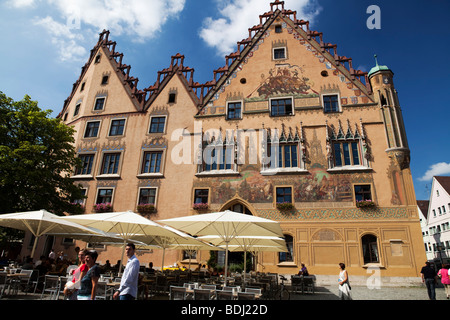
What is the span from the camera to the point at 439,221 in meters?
45.0

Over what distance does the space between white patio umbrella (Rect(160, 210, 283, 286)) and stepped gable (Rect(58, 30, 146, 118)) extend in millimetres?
18303

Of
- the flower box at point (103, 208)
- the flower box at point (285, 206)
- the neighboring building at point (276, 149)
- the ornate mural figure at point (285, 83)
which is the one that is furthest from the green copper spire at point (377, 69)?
the flower box at point (103, 208)

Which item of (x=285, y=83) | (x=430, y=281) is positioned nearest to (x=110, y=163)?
(x=285, y=83)

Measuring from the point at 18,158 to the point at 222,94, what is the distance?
1537 centimetres

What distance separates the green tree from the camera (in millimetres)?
15359

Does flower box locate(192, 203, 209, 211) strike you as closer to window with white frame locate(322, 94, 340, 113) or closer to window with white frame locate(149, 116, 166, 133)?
window with white frame locate(149, 116, 166, 133)

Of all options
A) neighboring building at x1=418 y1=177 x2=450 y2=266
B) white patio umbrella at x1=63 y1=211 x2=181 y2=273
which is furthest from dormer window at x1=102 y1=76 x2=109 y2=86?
neighboring building at x1=418 y1=177 x2=450 y2=266

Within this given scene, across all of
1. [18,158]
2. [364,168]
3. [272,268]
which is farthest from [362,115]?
[18,158]

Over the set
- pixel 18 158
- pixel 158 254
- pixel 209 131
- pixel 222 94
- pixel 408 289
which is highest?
pixel 222 94

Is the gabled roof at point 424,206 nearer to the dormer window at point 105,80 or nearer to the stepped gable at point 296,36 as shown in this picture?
the stepped gable at point 296,36

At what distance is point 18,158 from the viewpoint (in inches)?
616

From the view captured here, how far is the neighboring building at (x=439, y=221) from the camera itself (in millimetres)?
42188

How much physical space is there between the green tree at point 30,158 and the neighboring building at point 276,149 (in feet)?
18.4
